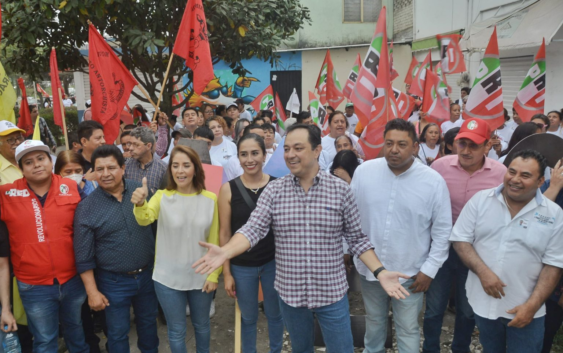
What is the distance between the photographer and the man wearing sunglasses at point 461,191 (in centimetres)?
335

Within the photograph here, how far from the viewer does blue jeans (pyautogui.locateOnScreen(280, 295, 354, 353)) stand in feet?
9.00

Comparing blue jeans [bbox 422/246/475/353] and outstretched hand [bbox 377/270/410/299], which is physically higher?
outstretched hand [bbox 377/270/410/299]

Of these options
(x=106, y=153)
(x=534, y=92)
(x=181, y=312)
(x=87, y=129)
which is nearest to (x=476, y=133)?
(x=181, y=312)

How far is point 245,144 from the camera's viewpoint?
10.7 feet

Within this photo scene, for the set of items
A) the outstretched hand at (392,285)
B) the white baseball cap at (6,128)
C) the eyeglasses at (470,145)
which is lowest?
the outstretched hand at (392,285)

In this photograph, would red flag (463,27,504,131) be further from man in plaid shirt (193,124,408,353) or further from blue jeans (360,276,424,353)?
man in plaid shirt (193,124,408,353)

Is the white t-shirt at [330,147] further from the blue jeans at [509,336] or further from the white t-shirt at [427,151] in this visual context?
the blue jeans at [509,336]

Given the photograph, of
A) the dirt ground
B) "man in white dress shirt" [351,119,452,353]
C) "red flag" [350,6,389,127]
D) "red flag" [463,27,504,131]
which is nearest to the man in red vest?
the dirt ground

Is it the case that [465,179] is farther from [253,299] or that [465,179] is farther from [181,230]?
[181,230]

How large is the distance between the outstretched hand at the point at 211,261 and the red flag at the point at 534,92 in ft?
18.3

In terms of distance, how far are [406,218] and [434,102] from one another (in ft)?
15.2

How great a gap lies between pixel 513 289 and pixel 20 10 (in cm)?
716

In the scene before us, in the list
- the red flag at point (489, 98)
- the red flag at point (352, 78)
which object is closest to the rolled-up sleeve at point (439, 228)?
the red flag at point (489, 98)

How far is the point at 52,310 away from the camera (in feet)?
10.4
